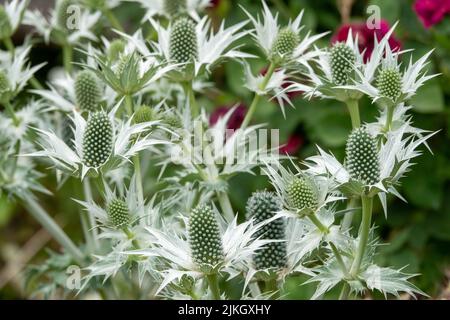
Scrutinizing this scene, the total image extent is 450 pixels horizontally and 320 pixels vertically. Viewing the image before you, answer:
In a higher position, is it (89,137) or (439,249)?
(89,137)

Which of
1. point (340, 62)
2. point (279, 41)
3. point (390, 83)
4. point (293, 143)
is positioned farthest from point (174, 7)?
point (293, 143)

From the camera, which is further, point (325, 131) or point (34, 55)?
point (34, 55)

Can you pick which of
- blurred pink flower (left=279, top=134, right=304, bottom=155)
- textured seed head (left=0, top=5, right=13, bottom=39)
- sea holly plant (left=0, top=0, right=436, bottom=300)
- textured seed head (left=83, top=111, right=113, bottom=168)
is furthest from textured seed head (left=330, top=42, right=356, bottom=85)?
blurred pink flower (left=279, top=134, right=304, bottom=155)

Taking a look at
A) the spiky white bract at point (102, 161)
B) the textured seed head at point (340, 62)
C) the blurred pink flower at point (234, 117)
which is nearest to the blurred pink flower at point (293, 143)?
the blurred pink flower at point (234, 117)

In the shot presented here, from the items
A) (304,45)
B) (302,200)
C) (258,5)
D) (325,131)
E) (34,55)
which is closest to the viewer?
(302,200)

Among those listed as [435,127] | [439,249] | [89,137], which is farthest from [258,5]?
[89,137]

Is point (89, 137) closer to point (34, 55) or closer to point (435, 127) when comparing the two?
point (435, 127)

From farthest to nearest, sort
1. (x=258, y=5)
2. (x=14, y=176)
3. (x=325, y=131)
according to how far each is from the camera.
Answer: (x=258, y=5), (x=325, y=131), (x=14, y=176)
